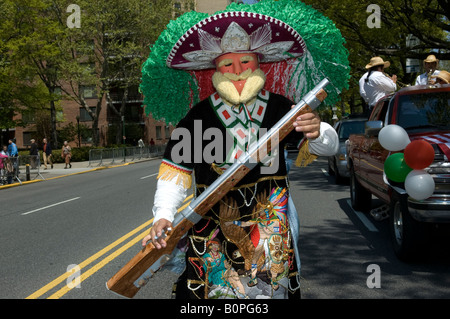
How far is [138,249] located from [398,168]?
3572 millimetres

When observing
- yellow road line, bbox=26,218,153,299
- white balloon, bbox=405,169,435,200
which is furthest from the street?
white balloon, bbox=405,169,435,200

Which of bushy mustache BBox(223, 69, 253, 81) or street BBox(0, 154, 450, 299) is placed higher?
bushy mustache BBox(223, 69, 253, 81)

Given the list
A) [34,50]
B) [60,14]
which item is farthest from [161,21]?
[34,50]

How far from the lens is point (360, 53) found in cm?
2091

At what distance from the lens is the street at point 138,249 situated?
439 centimetres

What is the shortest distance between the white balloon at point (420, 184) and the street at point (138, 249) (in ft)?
3.30

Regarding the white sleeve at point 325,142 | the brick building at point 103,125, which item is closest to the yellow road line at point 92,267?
the white sleeve at point 325,142

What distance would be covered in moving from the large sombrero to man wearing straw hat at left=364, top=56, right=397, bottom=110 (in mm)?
4255

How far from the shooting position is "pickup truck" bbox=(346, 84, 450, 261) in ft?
14.8

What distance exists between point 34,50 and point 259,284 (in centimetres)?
2509

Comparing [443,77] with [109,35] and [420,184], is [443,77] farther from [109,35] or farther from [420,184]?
[109,35]

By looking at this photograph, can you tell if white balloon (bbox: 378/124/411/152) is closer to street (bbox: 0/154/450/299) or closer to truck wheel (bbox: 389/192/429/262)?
truck wheel (bbox: 389/192/429/262)

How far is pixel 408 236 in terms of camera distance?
4.90 metres
